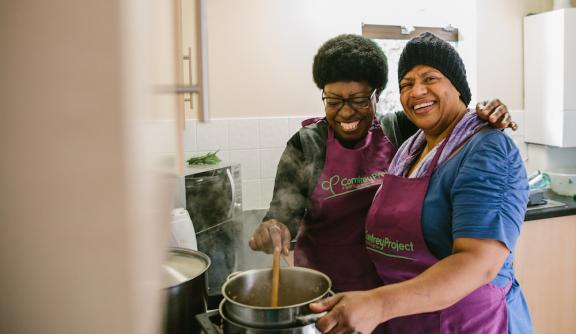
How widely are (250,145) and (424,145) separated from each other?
1.84 metres

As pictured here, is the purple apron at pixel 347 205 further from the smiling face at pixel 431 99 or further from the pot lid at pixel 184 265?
the pot lid at pixel 184 265

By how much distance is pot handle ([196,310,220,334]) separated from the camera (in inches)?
35.6

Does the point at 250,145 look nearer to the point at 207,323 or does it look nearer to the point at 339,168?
the point at 339,168

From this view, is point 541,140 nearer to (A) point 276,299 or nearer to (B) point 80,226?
(A) point 276,299

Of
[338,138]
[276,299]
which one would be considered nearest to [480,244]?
[276,299]

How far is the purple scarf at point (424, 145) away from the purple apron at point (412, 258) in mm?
32

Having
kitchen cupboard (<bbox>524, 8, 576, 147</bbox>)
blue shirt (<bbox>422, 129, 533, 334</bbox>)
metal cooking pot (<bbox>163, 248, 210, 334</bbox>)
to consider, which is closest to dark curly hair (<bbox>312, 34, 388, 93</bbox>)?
blue shirt (<bbox>422, 129, 533, 334</bbox>)

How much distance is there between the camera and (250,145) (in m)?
3.15

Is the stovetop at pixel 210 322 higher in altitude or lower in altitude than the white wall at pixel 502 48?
lower

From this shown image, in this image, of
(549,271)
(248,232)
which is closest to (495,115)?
(248,232)

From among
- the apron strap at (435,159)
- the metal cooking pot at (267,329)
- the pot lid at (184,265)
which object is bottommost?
the metal cooking pot at (267,329)

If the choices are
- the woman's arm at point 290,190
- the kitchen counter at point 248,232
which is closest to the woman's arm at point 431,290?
the kitchen counter at point 248,232

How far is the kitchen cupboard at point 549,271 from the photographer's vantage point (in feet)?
8.80

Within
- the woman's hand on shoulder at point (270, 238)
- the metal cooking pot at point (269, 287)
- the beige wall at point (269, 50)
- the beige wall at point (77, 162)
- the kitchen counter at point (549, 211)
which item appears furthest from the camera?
the beige wall at point (269, 50)
